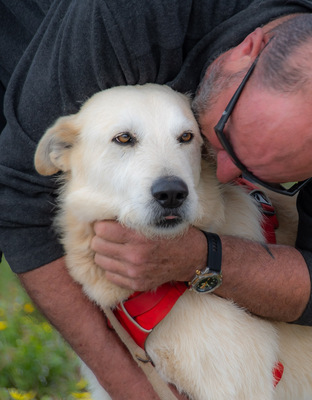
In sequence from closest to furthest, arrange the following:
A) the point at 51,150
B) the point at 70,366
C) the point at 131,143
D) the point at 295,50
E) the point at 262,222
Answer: the point at 295,50 < the point at 131,143 < the point at 51,150 < the point at 262,222 < the point at 70,366

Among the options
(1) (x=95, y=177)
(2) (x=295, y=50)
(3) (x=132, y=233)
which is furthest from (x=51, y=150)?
(2) (x=295, y=50)

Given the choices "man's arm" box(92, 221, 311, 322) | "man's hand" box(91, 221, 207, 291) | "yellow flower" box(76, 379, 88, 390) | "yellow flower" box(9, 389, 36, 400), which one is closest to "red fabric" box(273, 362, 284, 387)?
"man's arm" box(92, 221, 311, 322)

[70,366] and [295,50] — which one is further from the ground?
[295,50]

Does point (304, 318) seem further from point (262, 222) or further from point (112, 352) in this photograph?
point (112, 352)

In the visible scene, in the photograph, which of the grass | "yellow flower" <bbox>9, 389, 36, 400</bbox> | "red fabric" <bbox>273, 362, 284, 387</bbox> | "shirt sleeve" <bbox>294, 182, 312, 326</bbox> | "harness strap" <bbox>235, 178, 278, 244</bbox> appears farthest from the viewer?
the grass

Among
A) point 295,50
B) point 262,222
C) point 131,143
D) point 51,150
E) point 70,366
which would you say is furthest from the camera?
point 70,366

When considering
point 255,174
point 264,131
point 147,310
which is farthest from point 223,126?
point 147,310

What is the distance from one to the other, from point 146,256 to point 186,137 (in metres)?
0.59

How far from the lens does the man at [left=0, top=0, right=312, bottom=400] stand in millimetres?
2566

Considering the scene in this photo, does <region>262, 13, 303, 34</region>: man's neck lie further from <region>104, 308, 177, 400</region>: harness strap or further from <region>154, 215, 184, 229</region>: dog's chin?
<region>104, 308, 177, 400</region>: harness strap

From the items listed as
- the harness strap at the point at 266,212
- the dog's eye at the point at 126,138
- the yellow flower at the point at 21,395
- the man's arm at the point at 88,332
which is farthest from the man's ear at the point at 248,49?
the yellow flower at the point at 21,395

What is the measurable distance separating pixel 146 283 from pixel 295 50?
123 centimetres

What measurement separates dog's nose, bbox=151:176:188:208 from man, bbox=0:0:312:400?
27 centimetres

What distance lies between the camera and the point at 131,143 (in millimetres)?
2516
